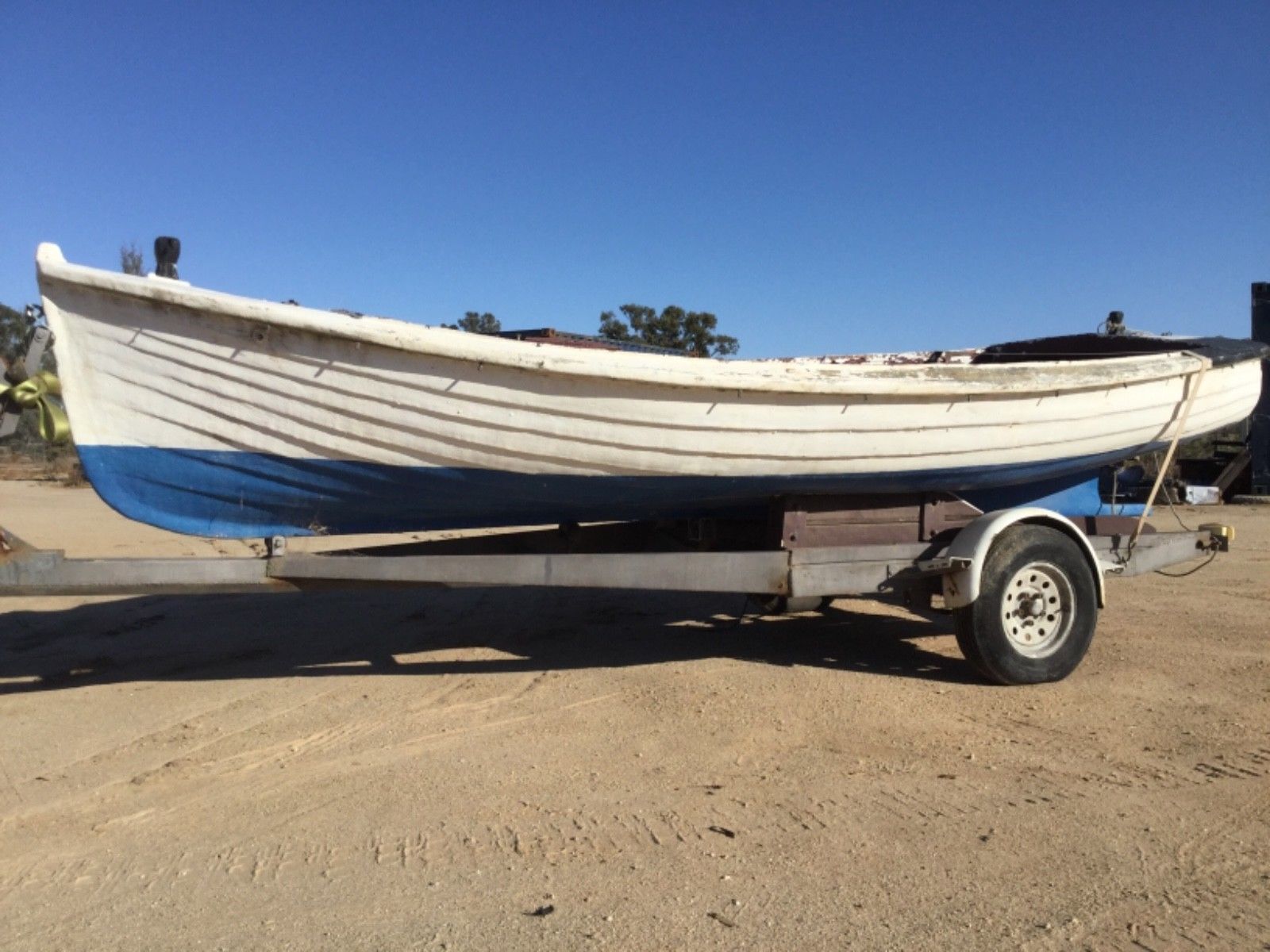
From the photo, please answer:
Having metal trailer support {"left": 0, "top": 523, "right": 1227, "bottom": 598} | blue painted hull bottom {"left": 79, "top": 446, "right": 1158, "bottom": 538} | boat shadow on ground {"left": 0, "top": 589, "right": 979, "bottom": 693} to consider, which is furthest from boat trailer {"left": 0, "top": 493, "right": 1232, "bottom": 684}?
boat shadow on ground {"left": 0, "top": 589, "right": 979, "bottom": 693}

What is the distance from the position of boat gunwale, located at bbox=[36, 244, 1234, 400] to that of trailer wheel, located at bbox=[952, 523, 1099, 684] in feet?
2.89

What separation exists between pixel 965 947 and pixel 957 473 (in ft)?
10.7

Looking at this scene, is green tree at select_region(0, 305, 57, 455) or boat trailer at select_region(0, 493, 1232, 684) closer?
boat trailer at select_region(0, 493, 1232, 684)

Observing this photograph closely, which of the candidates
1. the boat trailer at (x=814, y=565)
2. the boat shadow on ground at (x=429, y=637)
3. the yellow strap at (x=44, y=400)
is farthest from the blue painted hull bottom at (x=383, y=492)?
the boat shadow on ground at (x=429, y=637)

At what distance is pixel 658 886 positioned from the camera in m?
2.76

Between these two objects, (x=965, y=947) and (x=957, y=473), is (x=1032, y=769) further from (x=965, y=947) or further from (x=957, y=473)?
(x=957, y=473)

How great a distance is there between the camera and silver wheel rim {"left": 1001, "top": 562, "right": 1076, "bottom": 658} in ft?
16.3

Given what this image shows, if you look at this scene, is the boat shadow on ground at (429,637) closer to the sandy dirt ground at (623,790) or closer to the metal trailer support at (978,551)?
the sandy dirt ground at (623,790)

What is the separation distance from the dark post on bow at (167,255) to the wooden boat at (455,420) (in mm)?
411

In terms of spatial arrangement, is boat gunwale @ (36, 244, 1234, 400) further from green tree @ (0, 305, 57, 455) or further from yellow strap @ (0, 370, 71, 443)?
green tree @ (0, 305, 57, 455)

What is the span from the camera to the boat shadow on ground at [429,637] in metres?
5.34

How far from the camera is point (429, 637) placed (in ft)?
20.1

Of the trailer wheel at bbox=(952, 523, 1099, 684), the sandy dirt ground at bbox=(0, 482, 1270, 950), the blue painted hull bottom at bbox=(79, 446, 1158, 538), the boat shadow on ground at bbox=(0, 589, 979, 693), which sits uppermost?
the blue painted hull bottom at bbox=(79, 446, 1158, 538)

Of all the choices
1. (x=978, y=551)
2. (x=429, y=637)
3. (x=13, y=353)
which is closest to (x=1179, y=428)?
(x=978, y=551)
